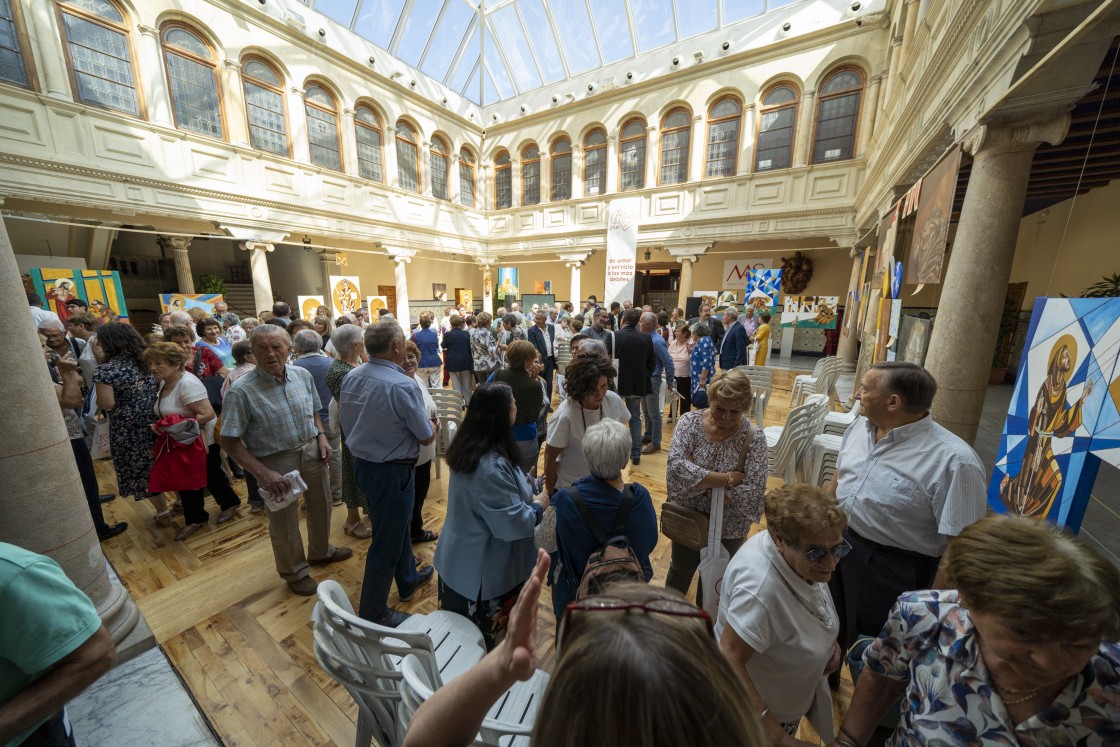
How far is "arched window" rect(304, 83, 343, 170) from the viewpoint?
10.3 m

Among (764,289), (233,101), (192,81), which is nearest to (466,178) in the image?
(233,101)

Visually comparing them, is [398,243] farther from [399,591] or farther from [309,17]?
[399,591]

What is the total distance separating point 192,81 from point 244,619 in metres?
11.4

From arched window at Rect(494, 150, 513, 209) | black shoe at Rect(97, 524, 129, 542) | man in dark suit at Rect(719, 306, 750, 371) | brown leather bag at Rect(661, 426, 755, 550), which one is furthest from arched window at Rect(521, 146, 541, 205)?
brown leather bag at Rect(661, 426, 755, 550)

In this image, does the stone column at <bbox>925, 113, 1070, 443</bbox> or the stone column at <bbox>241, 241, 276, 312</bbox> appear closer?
the stone column at <bbox>925, 113, 1070, 443</bbox>

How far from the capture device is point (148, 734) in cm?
174

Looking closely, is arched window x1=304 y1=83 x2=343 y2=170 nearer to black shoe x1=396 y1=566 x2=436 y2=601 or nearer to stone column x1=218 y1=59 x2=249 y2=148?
stone column x1=218 y1=59 x2=249 y2=148

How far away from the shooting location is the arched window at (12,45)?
6.47 metres

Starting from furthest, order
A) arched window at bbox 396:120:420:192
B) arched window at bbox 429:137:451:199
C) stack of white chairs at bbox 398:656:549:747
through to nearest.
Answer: arched window at bbox 429:137:451:199
arched window at bbox 396:120:420:192
stack of white chairs at bbox 398:656:549:747

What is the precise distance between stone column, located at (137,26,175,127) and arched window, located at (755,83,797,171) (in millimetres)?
13269

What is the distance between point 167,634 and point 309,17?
13633 millimetres

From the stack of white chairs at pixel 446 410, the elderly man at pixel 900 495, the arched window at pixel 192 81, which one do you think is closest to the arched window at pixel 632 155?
the arched window at pixel 192 81

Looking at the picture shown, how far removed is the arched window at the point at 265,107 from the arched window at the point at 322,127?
0.60 meters

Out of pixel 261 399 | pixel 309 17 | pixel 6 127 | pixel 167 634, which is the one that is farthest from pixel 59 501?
pixel 309 17
